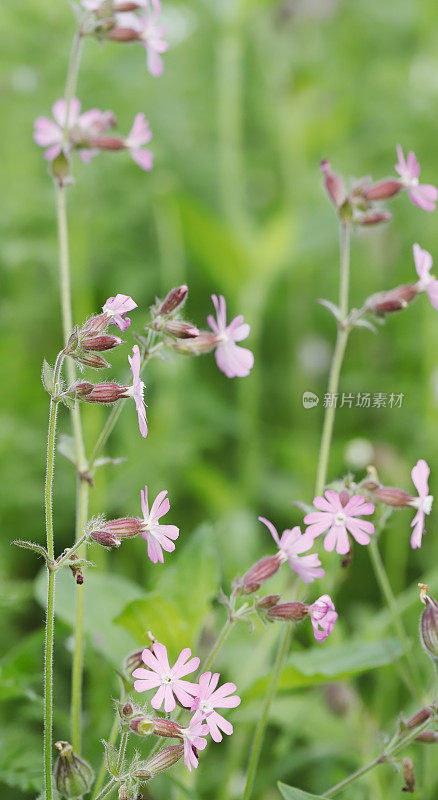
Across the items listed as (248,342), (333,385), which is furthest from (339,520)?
(248,342)

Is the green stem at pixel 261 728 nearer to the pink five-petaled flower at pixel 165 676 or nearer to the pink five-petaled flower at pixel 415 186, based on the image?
the pink five-petaled flower at pixel 165 676

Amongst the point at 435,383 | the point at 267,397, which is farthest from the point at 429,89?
the point at 267,397

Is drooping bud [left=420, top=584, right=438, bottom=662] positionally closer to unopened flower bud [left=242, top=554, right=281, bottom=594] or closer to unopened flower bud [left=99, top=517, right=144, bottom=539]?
unopened flower bud [left=242, top=554, right=281, bottom=594]

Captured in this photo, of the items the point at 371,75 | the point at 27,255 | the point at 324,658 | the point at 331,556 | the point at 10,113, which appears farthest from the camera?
the point at 371,75

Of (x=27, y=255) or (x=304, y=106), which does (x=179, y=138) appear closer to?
(x=304, y=106)

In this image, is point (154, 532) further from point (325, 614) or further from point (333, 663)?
point (333, 663)
